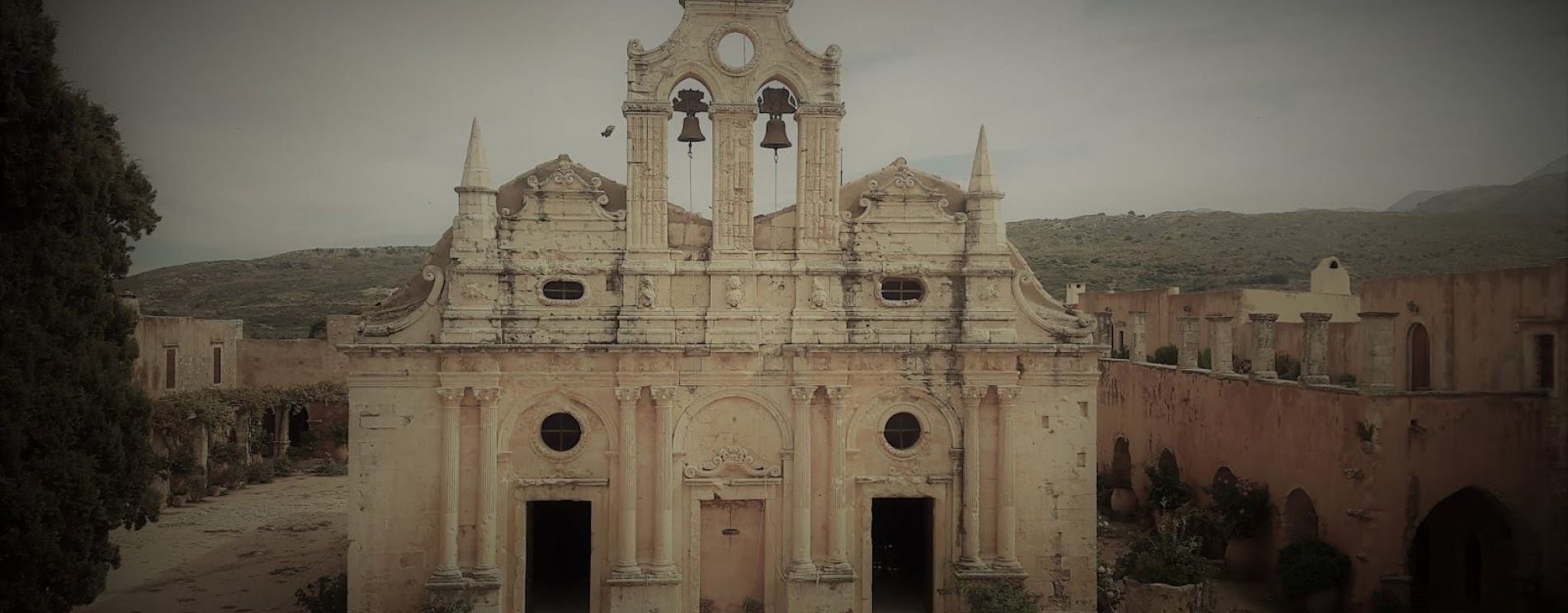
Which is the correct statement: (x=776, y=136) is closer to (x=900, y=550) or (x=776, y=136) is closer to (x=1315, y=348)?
(x=900, y=550)

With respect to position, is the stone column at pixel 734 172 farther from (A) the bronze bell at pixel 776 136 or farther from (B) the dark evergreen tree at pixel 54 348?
(B) the dark evergreen tree at pixel 54 348

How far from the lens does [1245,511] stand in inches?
773

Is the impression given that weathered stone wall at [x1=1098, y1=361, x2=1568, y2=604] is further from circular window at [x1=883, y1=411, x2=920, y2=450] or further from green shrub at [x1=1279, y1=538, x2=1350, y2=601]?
circular window at [x1=883, y1=411, x2=920, y2=450]

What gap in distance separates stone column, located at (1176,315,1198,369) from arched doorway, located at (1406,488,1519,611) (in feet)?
21.0

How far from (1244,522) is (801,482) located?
31.7 feet

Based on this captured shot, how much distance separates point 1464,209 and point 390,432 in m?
35.0

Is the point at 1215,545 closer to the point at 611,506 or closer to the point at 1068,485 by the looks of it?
the point at 1068,485

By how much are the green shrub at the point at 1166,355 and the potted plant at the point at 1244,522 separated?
9.81 m

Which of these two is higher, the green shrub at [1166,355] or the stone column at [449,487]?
the green shrub at [1166,355]

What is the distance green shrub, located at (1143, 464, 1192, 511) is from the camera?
22.3 meters

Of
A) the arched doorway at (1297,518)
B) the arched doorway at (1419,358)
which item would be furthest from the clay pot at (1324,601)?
the arched doorway at (1419,358)

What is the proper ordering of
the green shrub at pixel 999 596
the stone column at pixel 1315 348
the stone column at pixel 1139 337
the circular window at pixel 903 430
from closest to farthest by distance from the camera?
the green shrub at pixel 999 596
the circular window at pixel 903 430
the stone column at pixel 1315 348
the stone column at pixel 1139 337

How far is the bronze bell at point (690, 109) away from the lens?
1678 centimetres

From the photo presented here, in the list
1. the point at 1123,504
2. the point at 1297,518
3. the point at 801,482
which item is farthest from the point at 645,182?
the point at 1123,504
